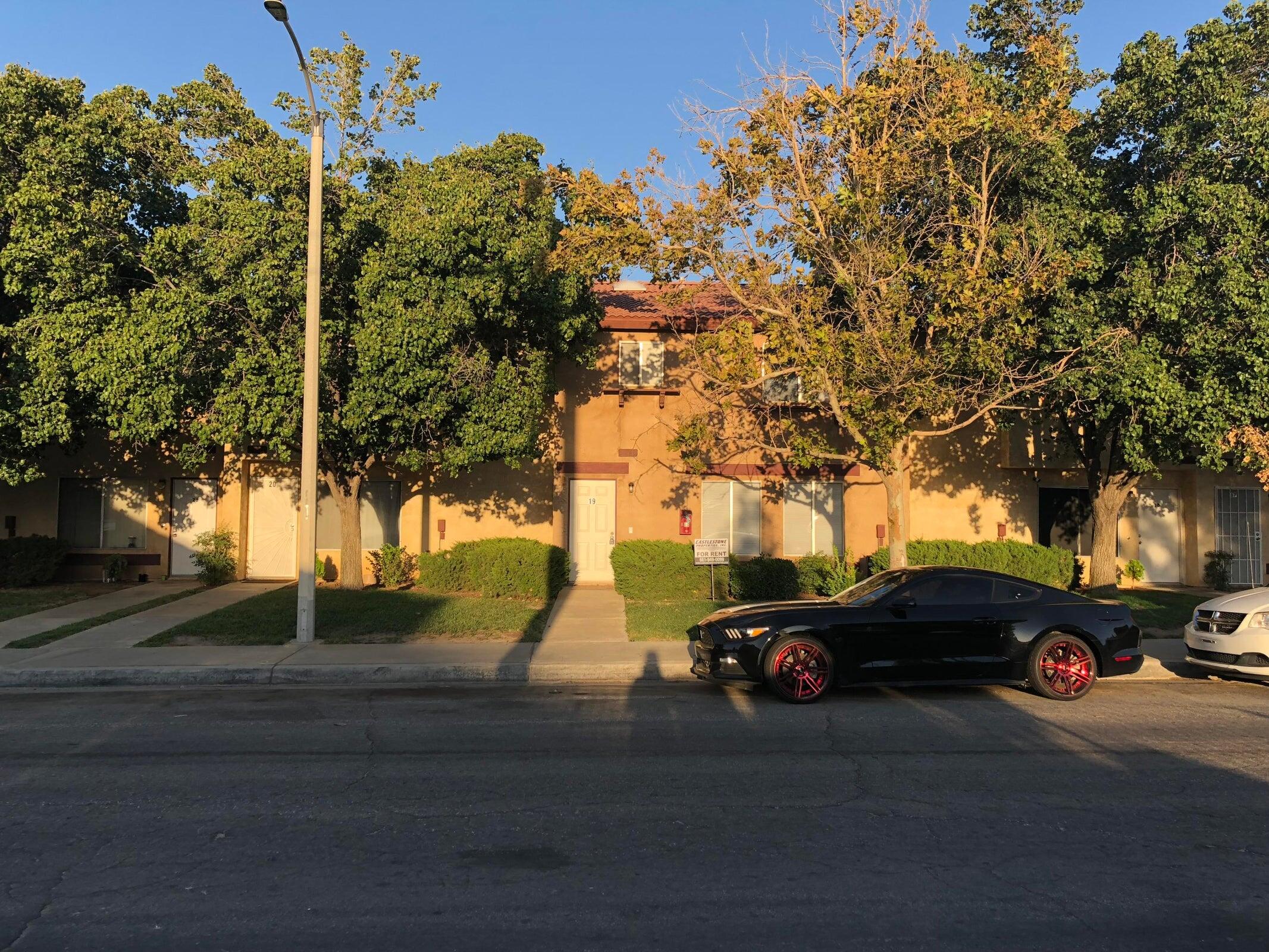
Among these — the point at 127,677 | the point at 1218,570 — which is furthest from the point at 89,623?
the point at 1218,570

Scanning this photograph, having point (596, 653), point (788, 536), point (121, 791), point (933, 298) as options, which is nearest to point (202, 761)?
point (121, 791)

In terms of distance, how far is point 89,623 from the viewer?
44.0 feet

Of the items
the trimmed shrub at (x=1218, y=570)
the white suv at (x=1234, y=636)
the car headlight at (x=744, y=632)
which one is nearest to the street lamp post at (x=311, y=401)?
the car headlight at (x=744, y=632)

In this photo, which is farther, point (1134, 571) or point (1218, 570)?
point (1134, 571)

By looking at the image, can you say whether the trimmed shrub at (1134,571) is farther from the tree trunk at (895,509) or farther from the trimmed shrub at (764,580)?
the tree trunk at (895,509)

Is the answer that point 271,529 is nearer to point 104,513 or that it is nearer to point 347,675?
point 104,513

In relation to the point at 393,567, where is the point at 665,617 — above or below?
below

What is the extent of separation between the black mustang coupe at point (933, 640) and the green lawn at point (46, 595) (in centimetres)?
1207

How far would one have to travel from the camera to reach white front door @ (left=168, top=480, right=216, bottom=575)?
18.9 metres

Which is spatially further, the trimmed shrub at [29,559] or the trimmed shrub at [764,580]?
the trimmed shrub at [29,559]

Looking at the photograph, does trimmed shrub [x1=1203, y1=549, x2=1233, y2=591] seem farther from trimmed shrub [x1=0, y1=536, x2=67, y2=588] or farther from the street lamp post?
trimmed shrub [x1=0, y1=536, x2=67, y2=588]

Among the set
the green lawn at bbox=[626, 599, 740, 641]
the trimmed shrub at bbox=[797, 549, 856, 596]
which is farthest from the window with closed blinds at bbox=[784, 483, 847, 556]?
the green lawn at bbox=[626, 599, 740, 641]

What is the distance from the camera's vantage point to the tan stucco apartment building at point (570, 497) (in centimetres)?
1866

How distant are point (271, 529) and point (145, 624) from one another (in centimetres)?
594
